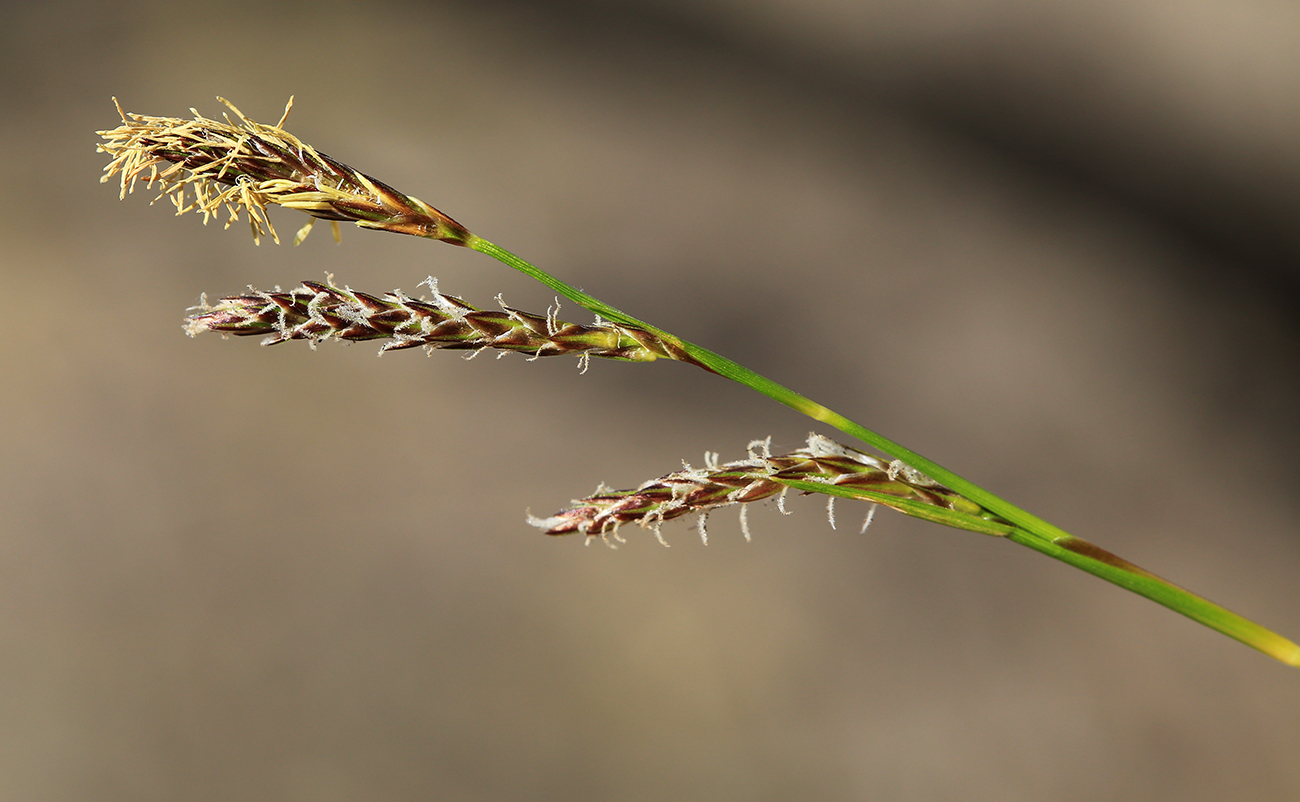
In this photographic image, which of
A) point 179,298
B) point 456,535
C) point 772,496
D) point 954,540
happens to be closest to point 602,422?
point 456,535

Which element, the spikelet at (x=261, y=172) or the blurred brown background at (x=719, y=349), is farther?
the blurred brown background at (x=719, y=349)

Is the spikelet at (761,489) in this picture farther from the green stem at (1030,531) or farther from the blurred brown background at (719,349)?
the blurred brown background at (719,349)

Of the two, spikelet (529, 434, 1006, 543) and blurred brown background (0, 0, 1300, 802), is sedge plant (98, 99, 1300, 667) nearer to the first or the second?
spikelet (529, 434, 1006, 543)

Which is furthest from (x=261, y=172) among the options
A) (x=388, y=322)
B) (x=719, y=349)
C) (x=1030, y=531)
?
(x=719, y=349)

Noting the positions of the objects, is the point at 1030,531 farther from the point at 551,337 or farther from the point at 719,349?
the point at 719,349

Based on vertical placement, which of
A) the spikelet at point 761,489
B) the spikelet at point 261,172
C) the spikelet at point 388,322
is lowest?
the spikelet at point 761,489

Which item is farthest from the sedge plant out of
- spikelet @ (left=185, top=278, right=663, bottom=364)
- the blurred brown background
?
the blurred brown background

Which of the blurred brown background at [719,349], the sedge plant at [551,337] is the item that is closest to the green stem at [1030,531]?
the sedge plant at [551,337]
